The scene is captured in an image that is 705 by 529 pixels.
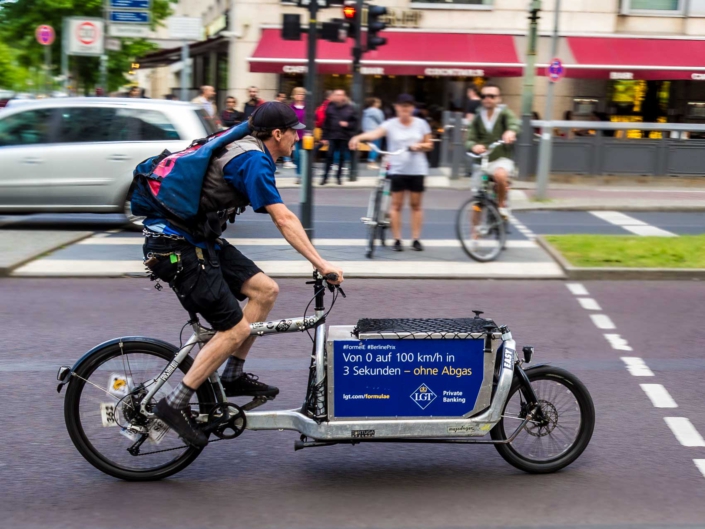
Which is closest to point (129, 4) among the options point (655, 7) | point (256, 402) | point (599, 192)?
point (599, 192)

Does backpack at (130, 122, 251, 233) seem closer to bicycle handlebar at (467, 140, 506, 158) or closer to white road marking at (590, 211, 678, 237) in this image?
bicycle handlebar at (467, 140, 506, 158)

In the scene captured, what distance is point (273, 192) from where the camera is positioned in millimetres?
4133

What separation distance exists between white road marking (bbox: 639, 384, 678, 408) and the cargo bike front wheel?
1.28m

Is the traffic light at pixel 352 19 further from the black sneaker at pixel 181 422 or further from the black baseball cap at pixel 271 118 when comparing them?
the black sneaker at pixel 181 422

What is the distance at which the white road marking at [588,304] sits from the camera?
8461 mm

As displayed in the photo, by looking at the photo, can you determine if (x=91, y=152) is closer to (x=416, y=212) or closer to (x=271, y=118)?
(x=416, y=212)

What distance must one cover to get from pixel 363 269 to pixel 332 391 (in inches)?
218

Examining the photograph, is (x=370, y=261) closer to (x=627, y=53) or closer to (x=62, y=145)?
(x=62, y=145)

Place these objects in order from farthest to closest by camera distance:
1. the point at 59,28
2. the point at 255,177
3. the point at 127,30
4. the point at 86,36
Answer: the point at 59,28
the point at 86,36
the point at 127,30
the point at 255,177

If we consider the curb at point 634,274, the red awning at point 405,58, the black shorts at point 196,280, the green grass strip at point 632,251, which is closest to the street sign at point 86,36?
the red awning at point 405,58

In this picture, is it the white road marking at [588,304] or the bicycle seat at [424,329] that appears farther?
the white road marking at [588,304]

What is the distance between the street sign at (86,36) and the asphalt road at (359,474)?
13.2m

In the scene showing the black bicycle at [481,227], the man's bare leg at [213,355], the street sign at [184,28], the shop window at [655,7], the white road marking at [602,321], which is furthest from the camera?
the shop window at [655,7]

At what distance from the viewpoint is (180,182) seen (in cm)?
421
